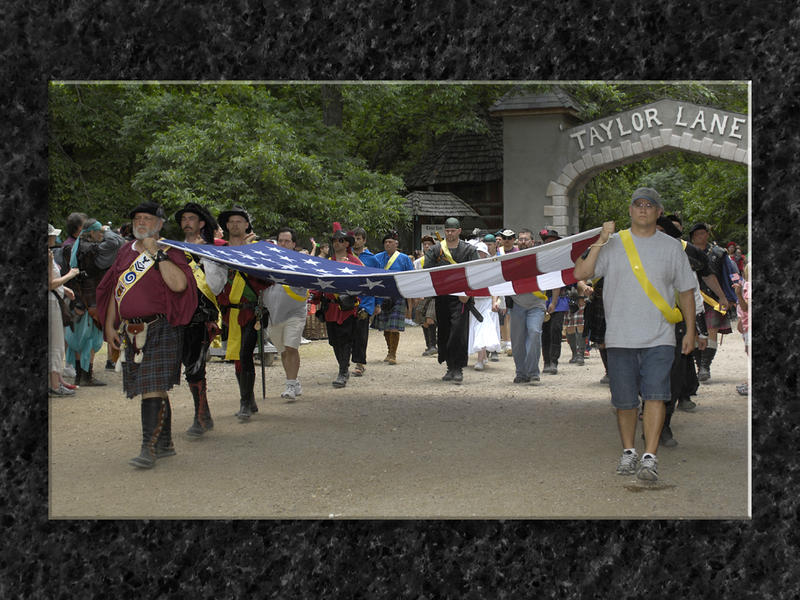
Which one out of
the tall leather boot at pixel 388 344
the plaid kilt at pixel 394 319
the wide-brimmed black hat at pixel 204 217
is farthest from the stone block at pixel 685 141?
the wide-brimmed black hat at pixel 204 217

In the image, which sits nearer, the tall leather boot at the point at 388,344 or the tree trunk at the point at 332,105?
the tree trunk at the point at 332,105

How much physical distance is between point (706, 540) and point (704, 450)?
0.38m

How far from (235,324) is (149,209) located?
1235 mm

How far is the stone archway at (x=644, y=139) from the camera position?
3844 millimetres

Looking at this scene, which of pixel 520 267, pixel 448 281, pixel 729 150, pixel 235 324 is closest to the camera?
pixel 729 150

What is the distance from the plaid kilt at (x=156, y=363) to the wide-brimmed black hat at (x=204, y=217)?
531mm

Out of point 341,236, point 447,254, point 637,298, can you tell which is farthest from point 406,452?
point 637,298

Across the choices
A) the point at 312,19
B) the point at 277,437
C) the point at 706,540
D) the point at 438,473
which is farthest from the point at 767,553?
the point at 312,19

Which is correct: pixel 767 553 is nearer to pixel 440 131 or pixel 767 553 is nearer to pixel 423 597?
pixel 423 597

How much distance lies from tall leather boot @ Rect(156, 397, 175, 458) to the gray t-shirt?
2002mm

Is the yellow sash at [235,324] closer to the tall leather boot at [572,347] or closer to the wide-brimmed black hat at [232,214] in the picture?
the wide-brimmed black hat at [232,214]

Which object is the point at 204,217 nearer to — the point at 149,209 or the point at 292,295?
the point at 149,209

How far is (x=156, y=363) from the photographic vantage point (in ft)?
13.8

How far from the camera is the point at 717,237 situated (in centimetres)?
401
